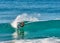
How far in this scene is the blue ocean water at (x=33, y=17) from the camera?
360 cm

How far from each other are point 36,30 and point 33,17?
67cm

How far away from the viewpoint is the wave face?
3.52 meters

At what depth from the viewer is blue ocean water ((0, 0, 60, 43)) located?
11.8ft

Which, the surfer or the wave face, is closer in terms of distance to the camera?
the surfer

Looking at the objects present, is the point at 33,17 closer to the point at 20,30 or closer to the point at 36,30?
the point at 36,30

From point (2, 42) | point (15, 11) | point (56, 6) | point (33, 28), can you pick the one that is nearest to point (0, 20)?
point (15, 11)

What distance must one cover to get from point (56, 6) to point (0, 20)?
1448mm

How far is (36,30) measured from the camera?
3.75m

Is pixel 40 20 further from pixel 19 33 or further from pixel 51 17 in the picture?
pixel 19 33

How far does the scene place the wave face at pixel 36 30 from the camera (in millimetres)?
3518

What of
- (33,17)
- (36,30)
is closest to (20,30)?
(36,30)

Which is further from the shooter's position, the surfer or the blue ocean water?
the blue ocean water

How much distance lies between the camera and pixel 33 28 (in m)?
3.80

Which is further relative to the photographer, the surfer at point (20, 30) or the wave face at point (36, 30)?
the wave face at point (36, 30)
